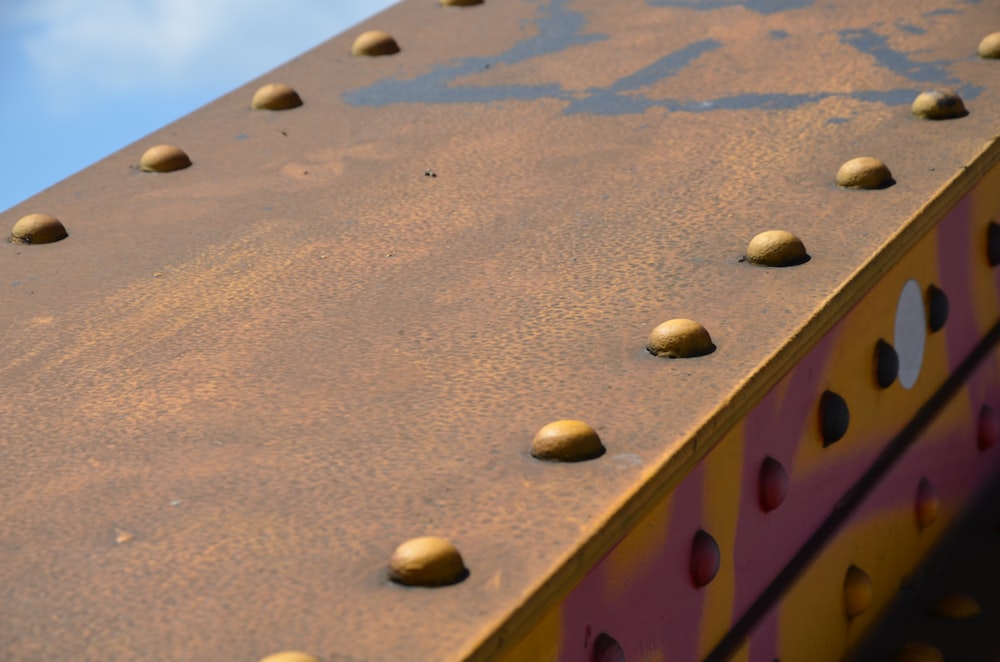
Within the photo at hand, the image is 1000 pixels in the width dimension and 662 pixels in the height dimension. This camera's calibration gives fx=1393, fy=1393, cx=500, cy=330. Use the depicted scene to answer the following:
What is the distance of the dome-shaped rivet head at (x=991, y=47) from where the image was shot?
199cm

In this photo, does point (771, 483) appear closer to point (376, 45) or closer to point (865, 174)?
point (865, 174)

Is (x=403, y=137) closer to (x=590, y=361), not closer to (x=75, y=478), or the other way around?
(x=590, y=361)

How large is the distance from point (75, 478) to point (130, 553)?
15cm

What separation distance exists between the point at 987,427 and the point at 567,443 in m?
0.92

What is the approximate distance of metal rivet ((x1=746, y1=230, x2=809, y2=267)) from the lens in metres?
1.39

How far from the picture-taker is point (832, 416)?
1.37 metres

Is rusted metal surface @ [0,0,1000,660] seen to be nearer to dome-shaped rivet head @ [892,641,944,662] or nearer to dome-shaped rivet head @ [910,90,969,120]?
dome-shaped rivet head @ [910,90,969,120]

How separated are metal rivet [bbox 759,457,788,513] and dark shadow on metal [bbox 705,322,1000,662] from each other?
0.32ft

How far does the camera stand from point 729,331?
1273 millimetres

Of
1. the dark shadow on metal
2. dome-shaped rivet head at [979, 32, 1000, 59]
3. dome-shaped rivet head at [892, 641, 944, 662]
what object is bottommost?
dome-shaped rivet head at [892, 641, 944, 662]

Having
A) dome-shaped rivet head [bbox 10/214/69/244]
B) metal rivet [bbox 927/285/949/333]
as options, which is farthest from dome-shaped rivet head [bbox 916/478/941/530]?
dome-shaped rivet head [bbox 10/214/69/244]

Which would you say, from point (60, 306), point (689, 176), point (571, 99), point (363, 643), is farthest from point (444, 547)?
point (571, 99)

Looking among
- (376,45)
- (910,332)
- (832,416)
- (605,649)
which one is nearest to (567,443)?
(605,649)

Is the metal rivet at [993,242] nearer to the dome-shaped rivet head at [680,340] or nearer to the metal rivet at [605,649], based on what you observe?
the dome-shaped rivet head at [680,340]
